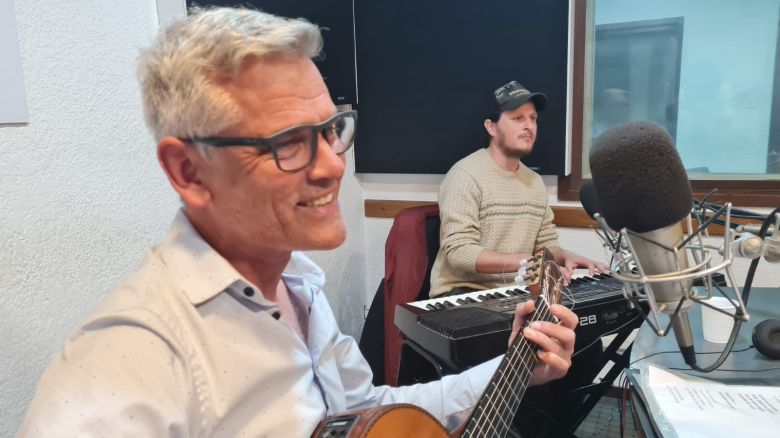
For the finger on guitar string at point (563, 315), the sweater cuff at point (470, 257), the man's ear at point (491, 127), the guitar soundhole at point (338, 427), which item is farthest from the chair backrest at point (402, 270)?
the guitar soundhole at point (338, 427)

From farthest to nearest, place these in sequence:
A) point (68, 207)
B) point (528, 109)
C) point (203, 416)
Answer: point (528, 109) → point (68, 207) → point (203, 416)

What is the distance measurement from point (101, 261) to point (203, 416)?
899 mm

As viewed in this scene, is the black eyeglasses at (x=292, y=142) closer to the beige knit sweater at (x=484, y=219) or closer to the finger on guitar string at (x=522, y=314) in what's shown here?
the finger on guitar string at (x=522, y=314)

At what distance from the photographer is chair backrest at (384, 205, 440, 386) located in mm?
2525

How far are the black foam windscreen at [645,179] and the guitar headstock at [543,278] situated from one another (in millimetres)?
531

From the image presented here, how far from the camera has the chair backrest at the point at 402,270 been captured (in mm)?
2525

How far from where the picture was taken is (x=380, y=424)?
865 millimetres

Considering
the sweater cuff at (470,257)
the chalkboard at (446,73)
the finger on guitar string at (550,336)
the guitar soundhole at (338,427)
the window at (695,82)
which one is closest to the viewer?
the guitar soundhole at (338,427)

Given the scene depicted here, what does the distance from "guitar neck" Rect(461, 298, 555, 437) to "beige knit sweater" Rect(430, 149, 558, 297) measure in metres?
1.25

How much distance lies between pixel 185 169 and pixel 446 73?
2.29 meters

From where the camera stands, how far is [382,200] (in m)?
3.28

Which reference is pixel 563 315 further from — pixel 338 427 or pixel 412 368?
pixel 412 368

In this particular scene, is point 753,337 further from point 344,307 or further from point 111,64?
point 344,307

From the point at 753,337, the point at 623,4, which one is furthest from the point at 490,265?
the point at 623,4
